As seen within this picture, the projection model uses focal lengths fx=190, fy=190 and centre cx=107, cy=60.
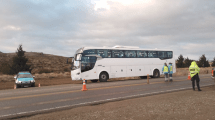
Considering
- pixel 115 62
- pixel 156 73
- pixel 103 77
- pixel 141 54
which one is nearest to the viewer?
pixel 103 77

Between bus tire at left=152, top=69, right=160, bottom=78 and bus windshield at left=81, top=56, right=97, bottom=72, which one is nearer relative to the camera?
bus windshield at left=81, top=56, right=97, bottom=72

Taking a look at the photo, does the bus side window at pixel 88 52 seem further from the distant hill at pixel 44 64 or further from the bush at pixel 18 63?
the distant hill at pixel 44 64

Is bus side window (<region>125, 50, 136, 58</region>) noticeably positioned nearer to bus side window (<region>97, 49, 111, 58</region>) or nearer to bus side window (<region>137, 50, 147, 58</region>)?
bus side window (<region>137, 50, 147, 58</region>)

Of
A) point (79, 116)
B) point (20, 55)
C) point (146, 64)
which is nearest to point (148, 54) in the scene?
point (146, 64)

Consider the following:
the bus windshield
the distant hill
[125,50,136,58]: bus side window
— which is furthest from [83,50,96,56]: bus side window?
the distant hill

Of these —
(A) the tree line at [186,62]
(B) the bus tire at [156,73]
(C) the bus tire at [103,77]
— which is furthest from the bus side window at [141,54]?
(A) the tree line at [186,62]

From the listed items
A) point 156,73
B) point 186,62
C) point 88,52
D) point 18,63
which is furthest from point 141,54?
point 186,62

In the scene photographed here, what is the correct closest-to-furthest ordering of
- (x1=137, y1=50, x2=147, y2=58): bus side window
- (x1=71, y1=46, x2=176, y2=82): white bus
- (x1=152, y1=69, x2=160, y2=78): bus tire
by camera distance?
(x1=71, y1=46, x2=176, y2=82): white bus, (x1=137, y1=50, x2=147, y2=58): bus side window, (x1=152, y1=69, x2=160, y2=78): bus tire

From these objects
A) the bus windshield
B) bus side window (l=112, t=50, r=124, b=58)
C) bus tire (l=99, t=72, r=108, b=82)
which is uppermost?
bus side window (l=112, t=50, r=124, b=58)

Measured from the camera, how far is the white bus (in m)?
19.7

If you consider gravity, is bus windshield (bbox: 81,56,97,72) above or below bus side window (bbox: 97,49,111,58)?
below

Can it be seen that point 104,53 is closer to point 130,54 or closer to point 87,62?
point 87,62

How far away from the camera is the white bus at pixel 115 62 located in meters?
19.7

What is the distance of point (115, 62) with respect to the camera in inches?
845
